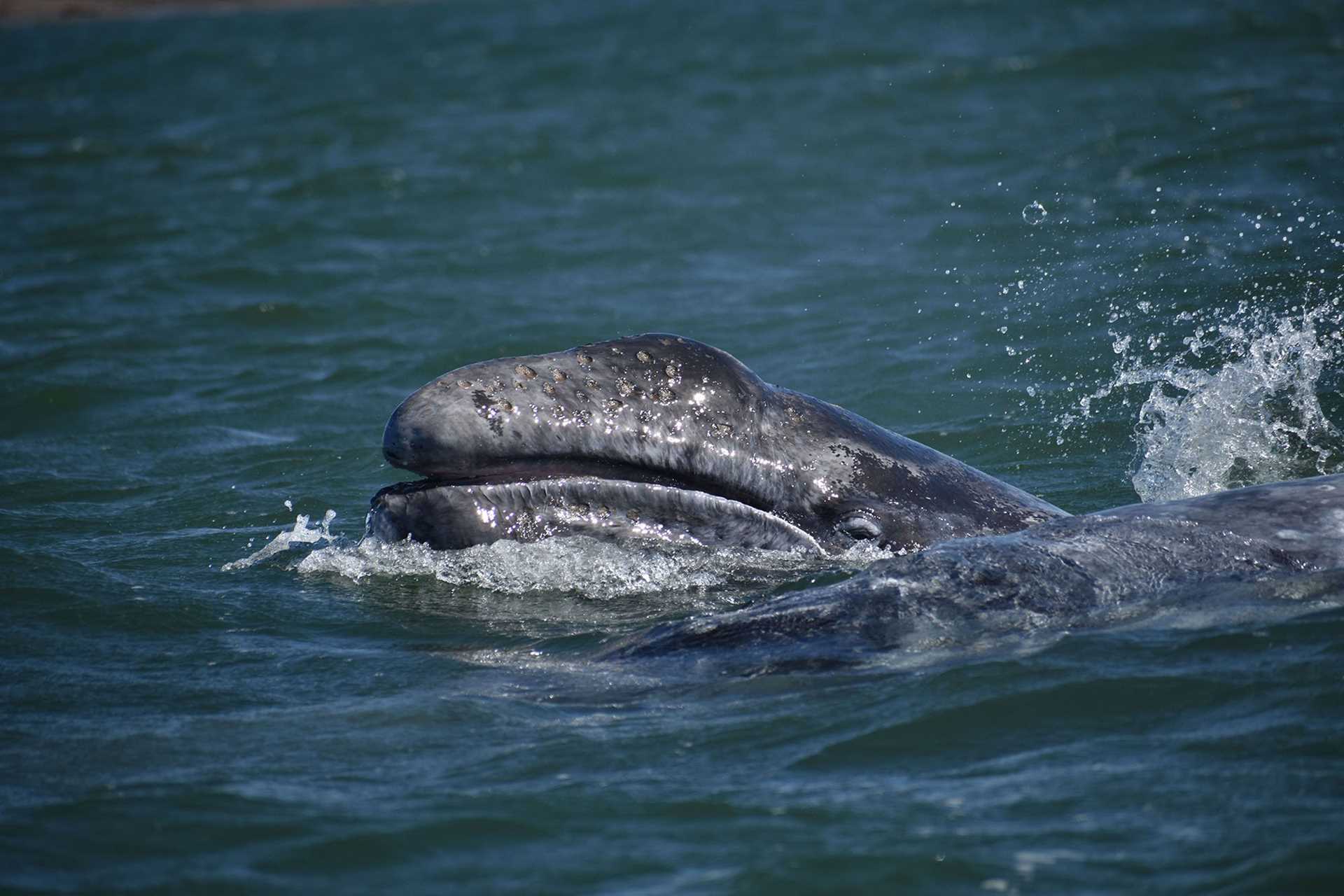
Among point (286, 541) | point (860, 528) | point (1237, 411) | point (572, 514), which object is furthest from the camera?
point (1237, 411)

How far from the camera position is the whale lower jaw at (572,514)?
6668 mm

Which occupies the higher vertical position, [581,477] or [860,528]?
[581,477]

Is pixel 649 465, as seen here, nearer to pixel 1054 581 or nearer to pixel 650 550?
pixel 650 550

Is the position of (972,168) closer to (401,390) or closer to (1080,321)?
(1080,321)

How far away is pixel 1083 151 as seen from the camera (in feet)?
63.9

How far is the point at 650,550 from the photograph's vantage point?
271 inches

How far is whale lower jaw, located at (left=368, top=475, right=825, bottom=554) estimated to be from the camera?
6668 mm

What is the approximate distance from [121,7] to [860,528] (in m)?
60.2

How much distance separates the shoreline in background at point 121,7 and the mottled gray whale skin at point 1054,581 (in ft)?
188

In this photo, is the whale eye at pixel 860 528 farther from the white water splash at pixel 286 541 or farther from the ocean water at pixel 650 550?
the white water splash at pixel 286 541

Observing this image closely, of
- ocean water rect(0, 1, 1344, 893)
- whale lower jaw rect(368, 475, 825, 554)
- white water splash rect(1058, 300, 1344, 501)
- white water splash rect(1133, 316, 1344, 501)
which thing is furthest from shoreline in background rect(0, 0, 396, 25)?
whale lower jaw rect(368, 475, 825, 554)

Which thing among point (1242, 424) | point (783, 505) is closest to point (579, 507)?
point (783, 505)

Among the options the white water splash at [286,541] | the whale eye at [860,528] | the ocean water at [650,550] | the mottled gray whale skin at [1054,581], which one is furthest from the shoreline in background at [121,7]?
the mottled gray whale skin at [1054,581]

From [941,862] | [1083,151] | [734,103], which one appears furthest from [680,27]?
[941,862]
